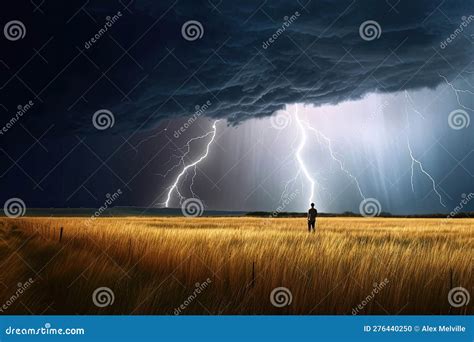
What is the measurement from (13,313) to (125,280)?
1.56m

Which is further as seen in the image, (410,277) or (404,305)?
(410,277)

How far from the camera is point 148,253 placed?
9.34m

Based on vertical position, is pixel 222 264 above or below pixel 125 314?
above

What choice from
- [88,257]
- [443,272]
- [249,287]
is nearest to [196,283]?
[249,287]

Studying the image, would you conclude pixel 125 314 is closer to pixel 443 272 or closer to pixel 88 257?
pixel 88 257

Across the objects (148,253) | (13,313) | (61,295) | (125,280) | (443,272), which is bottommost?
(13,313)

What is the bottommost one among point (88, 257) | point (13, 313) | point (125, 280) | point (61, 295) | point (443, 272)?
point (13, 313)

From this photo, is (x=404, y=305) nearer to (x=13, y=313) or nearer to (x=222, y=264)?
(x=222, y=264)
